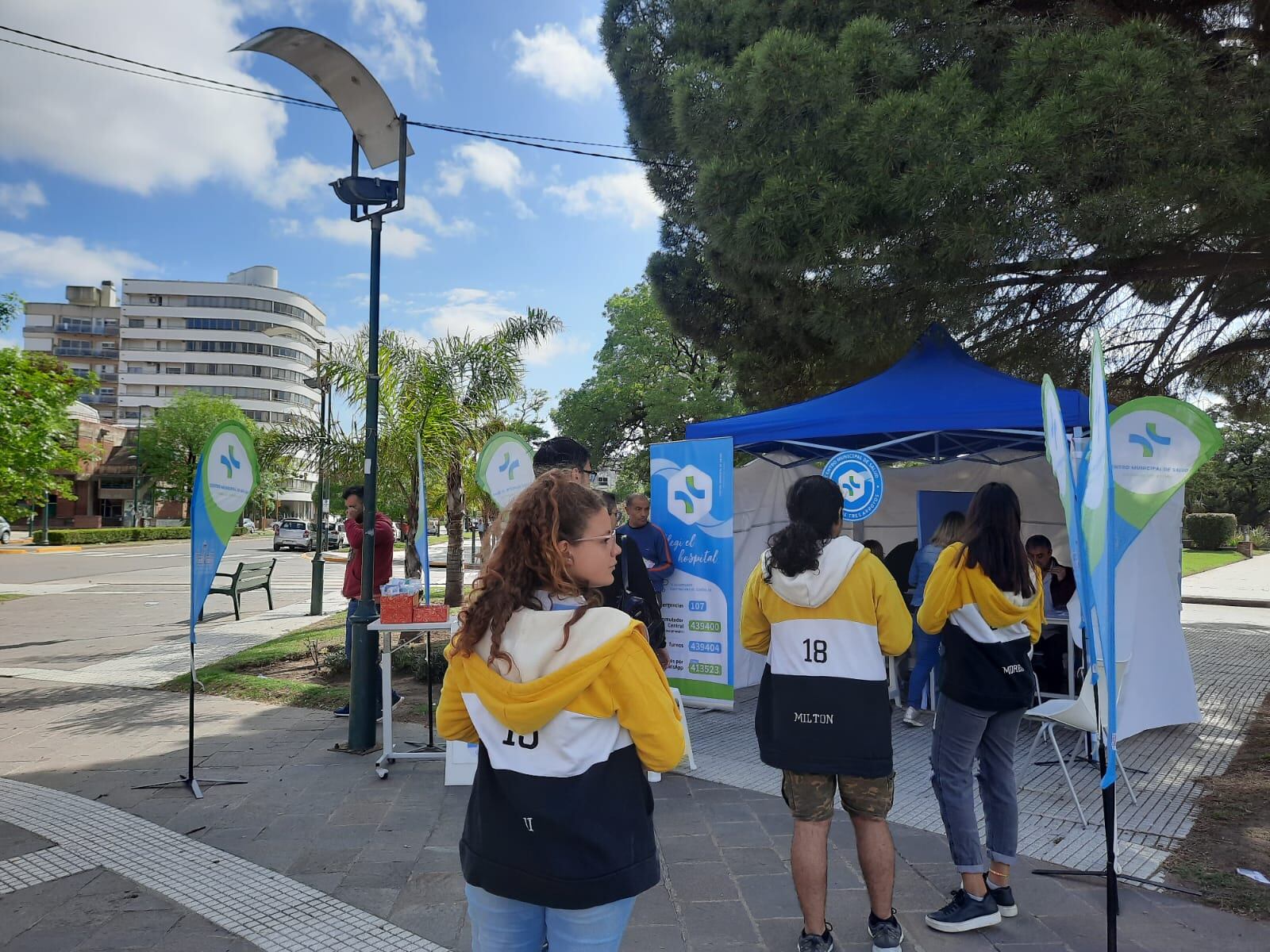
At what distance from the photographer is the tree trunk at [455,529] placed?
43.9ft

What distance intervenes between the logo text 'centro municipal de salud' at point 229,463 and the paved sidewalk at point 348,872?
1941mm

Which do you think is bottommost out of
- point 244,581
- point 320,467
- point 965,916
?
point 965,916

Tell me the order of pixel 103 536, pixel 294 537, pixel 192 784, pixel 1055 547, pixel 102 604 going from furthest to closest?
pixel 294 537 → pixel 103 536 → pixel 102 604 → pixel 1055 547 → pixel 192 784

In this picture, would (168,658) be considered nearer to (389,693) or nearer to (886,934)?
(389,693)

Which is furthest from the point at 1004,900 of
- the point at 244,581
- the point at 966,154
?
the point at 244,581

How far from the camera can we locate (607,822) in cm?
178

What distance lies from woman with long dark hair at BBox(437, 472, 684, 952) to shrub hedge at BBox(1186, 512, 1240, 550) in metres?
47.1

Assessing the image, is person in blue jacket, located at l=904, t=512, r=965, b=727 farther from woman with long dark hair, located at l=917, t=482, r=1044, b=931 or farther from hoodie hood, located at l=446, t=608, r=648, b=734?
hoodie hood, located at l=446, t=608, r=648, b=734

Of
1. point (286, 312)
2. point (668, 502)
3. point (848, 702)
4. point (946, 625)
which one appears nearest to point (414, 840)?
point (848, 702)

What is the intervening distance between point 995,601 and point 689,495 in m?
3.82

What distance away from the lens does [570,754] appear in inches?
69.9

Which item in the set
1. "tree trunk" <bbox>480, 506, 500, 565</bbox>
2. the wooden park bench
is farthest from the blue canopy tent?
the wooden park bench

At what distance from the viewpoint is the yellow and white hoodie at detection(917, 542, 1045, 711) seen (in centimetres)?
329

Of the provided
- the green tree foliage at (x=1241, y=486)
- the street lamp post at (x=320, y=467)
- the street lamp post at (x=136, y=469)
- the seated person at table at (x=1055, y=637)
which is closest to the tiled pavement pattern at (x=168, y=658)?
the street lamp post at (x=320, y=467)
